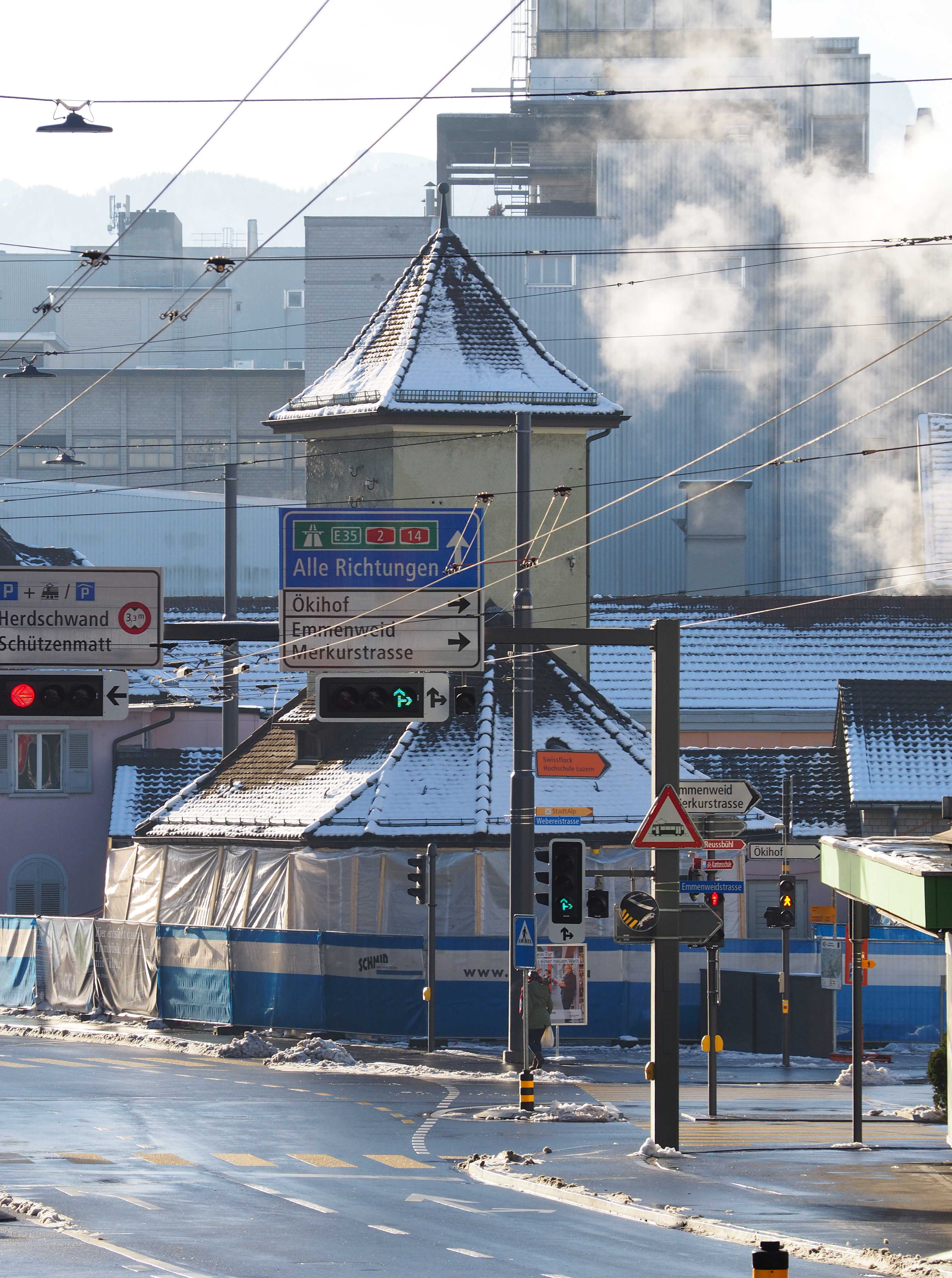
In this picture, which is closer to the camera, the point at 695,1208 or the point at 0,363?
the point at 695,1208

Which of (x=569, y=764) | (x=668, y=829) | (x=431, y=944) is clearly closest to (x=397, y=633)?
(x=668, y=829)

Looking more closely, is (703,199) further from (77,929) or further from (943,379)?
(77,929)

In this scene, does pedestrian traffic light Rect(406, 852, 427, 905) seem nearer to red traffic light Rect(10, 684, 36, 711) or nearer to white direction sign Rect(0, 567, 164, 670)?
white direction sign Rect(0, 567, 164, 670)

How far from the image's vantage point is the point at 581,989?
106 feet

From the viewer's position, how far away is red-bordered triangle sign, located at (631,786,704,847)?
21156mm

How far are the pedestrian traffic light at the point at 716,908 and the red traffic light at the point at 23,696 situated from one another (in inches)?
307

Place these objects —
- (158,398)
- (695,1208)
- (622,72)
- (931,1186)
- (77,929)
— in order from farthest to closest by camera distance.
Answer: (158,398) < (622,72) < (77,929) < (931,1186) < (695,1208)

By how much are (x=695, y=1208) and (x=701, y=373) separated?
53574 mm

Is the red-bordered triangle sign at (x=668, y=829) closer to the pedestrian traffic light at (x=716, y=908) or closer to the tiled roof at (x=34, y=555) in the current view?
the pedestrian traffic light at (x=716, y=908)

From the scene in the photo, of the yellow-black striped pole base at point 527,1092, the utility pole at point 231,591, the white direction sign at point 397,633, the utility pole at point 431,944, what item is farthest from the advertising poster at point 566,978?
the utility pole at point 231,591

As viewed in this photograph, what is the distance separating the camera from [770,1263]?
886 centimetres

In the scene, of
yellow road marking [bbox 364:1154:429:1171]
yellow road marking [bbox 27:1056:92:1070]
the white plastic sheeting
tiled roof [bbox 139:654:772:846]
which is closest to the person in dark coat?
tiled roof [bbox 139:654:772:846]

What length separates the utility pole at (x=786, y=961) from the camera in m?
32.2

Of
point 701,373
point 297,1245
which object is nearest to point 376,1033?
point 297,1245
